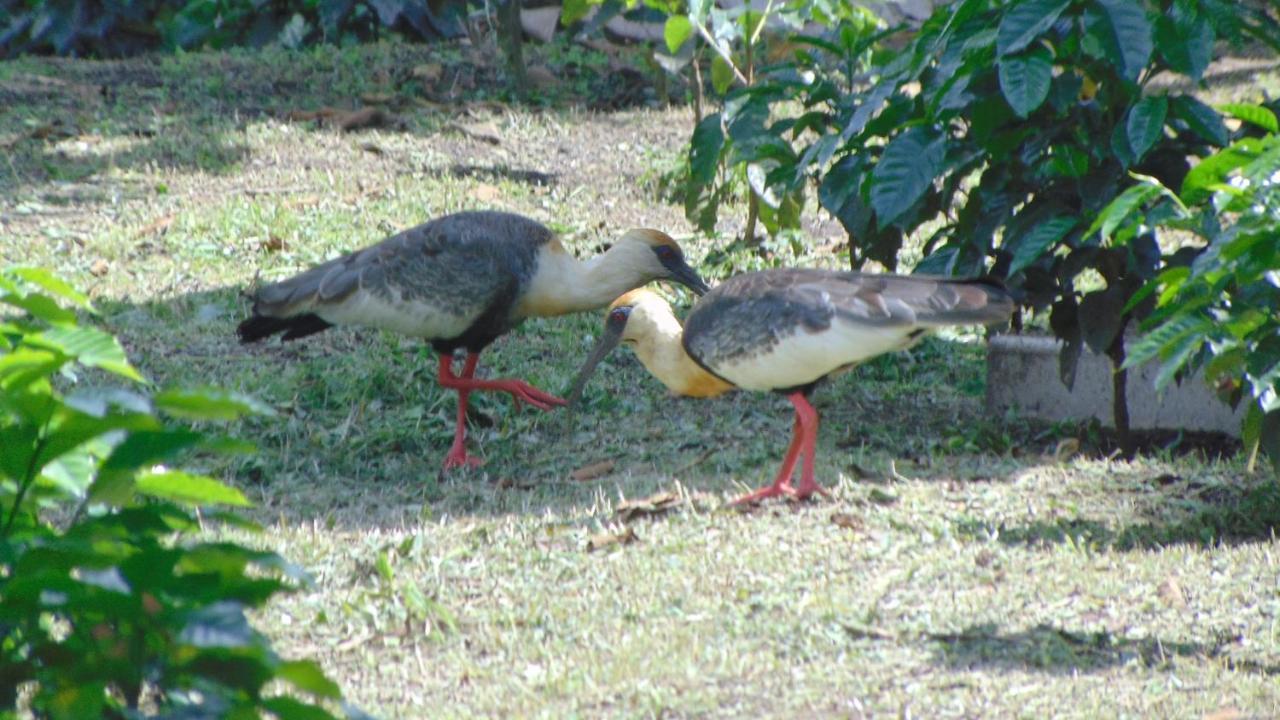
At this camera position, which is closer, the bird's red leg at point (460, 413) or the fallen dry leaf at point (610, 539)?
the fallen dry leaf at point (610, 539)

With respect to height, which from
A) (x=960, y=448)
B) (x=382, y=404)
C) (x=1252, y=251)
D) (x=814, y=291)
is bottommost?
(x=382, y=404)

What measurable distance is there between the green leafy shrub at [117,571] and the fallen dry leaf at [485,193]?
21.2ft

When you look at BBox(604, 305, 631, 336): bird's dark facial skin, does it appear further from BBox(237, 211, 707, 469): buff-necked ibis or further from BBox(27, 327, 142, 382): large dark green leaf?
BBox(27, 327, 142, 382): large dark green leaf

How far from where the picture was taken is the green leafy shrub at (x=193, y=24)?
497 inches

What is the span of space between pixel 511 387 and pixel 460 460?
51 centimetres

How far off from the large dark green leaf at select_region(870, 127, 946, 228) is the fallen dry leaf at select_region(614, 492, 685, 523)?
1.25 m

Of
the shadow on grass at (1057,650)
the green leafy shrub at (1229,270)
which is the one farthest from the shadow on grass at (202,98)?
the shadow on grass at (1057,650)

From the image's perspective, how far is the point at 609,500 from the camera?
18.1 feet

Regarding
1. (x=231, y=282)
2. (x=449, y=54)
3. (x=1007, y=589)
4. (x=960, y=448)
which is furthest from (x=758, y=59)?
(x=1007, y=589)

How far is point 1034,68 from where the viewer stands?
16.4 ft

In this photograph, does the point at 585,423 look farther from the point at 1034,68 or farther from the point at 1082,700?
the point at 1082,700

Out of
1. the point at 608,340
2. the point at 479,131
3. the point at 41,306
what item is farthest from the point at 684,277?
the point at 41,306

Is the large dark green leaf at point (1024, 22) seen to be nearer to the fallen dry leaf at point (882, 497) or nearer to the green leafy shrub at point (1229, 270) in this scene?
the green leafy shrub at point (1229, 270)

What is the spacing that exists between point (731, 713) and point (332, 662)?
3.53 feet
